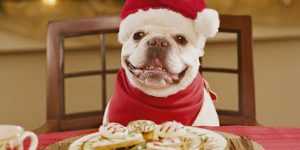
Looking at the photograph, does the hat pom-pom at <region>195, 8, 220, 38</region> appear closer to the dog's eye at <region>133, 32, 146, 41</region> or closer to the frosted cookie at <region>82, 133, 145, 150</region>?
the dog's eye at <region>133, 32, 146, 41</region>

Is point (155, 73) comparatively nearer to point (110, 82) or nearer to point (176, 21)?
point (176, 21)

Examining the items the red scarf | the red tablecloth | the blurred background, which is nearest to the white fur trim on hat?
the red scarf

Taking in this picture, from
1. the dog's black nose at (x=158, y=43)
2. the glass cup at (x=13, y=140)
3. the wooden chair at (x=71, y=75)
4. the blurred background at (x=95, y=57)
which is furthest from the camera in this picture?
the blurred background at (x=95, y=57)

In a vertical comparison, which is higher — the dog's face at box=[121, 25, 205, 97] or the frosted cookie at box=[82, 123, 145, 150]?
the dog's face at box=[121, 25, 205, 97]

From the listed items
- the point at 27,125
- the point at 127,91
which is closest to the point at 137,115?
the point at 127,91

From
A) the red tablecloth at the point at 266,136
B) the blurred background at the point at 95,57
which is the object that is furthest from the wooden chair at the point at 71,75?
the blurred background at the point at 95,57

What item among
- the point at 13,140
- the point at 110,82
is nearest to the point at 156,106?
the point at 13,140

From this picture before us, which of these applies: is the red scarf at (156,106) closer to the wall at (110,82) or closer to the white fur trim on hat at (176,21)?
the white fur trim on hat at (176,21)
